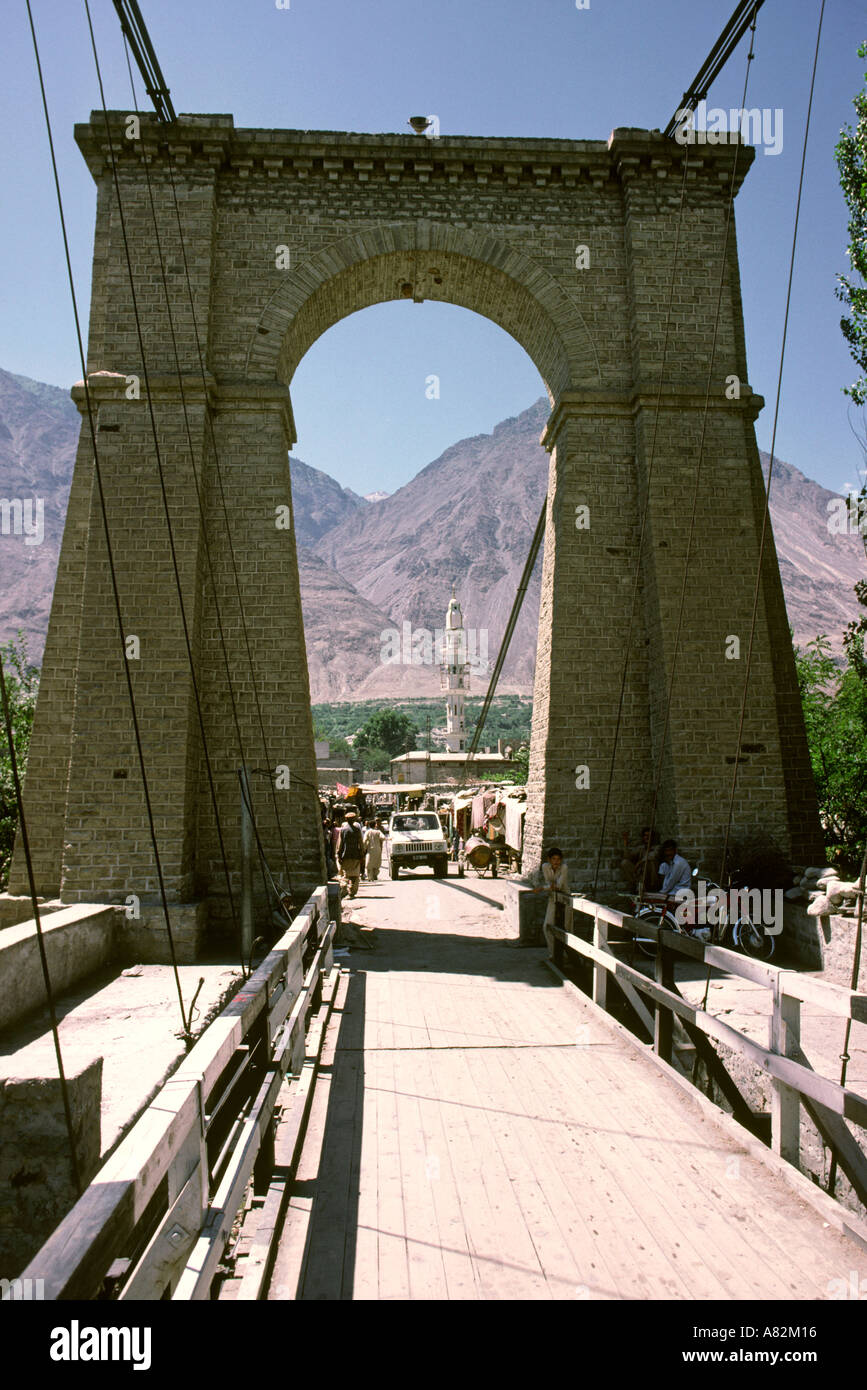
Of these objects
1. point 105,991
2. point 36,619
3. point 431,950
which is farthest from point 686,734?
point 36,619

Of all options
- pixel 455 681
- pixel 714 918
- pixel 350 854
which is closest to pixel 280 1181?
pixel 714 918

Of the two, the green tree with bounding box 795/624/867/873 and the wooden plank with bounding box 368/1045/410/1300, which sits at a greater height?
the green tree with bounding box 795/624/867/873

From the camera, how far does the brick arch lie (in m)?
11.0

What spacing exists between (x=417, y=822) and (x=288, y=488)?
12988 mm

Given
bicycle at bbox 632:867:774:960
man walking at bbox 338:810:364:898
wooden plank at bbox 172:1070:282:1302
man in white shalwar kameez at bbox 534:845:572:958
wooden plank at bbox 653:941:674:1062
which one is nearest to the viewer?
wooden plank at bbox 172:1070:282:1302

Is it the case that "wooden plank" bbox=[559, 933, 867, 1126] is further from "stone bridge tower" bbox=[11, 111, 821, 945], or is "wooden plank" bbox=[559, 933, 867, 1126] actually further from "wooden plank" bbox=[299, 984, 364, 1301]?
"stone bridge tower" bbox=[11, 111, 821, 945]

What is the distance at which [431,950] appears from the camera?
10.2 meters

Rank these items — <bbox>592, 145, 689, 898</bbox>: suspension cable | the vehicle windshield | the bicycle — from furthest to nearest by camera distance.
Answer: the vehicle windshield → <bbox>592, 145, 689, 898</bbox>: suspension cable → the bicycle

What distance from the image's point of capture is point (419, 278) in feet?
39.5

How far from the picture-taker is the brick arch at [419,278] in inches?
434

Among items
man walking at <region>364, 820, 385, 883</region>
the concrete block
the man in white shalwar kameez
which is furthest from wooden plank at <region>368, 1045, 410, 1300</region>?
man walking at <region>364, 820, 385, 883</region>

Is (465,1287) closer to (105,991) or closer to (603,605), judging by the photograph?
(105,991)

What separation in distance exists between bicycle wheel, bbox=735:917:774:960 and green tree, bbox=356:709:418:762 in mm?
99328
